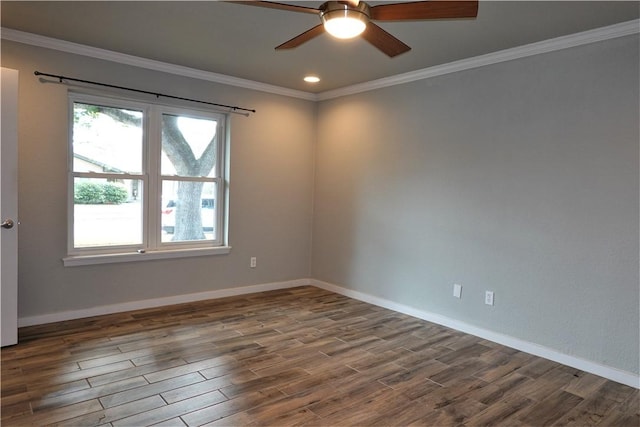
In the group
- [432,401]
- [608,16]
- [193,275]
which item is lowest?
[432,401]

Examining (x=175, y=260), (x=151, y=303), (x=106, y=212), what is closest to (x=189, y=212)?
(x=175, y=260)

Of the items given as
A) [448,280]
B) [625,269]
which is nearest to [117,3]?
[448,280]

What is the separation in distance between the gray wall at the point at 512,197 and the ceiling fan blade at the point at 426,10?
5.25 feet

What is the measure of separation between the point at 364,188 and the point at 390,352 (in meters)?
1.96

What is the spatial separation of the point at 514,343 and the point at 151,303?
3317 mm

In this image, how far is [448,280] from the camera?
387cm

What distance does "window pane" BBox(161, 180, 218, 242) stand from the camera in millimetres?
4258

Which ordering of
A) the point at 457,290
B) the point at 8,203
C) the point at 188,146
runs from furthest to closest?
the point at 188,146, the point at 457,290, the point at 8,203

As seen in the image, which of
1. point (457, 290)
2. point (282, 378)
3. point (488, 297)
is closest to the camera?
point (282, 378)

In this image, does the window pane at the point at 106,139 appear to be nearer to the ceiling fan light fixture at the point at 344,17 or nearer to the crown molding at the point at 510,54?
the crown molding at the point at 510,54

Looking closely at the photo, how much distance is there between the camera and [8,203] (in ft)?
9.89

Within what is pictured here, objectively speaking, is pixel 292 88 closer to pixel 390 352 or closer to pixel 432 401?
pixel 390 352

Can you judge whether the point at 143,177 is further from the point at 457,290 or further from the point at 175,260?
the point at 457,290

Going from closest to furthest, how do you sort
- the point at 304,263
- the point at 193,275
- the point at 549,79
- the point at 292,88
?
the point at 549,79
the point at 193,275
the point at 292,88
the point at 304,263
